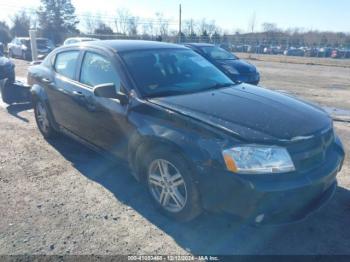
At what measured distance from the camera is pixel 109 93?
10.6ft

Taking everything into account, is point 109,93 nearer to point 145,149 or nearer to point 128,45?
point 145,149

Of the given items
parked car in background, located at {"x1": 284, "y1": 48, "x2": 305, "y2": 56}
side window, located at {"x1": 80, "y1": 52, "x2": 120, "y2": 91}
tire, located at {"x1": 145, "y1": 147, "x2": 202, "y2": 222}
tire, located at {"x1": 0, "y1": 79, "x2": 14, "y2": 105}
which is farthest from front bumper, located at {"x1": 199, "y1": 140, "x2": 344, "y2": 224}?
parked car in background, located at {"x1": 284, "y1": 48, "x2": 305, "y2": 56}

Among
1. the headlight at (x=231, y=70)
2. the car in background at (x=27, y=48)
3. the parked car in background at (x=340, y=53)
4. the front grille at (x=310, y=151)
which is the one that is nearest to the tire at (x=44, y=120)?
the front grille at (x=310, y=151)

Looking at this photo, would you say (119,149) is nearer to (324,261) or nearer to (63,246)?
(63,246)

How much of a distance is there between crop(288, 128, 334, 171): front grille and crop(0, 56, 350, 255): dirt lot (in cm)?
71

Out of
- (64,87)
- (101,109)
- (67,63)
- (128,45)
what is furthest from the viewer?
(67,63)

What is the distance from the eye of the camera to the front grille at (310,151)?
2.53 m

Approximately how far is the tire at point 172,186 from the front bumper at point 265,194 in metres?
0.15

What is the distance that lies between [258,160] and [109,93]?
5.52 feet

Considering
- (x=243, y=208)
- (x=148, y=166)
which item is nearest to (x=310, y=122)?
(x=243, y=208)

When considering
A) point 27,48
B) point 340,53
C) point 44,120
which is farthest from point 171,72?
point 340,53

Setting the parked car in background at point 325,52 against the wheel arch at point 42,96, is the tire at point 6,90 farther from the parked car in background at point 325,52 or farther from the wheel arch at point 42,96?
the parked car in background at point 325,52

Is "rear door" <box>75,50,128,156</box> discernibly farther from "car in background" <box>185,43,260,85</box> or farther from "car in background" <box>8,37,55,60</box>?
"car in background" <box>8,37,55,60</box>

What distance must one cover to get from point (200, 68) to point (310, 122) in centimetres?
165
